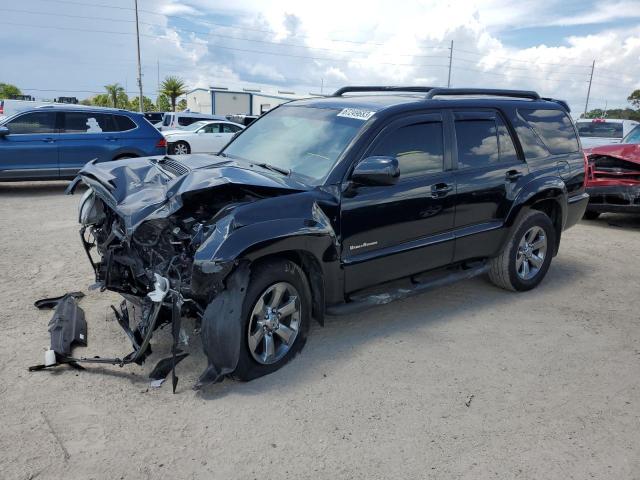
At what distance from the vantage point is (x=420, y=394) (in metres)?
3.61

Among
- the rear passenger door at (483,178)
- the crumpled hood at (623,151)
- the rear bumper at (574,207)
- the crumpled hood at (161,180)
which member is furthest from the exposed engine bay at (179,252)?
the crumpled hood at (623,151)

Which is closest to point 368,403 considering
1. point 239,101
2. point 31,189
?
point 31,189

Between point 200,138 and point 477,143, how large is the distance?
43.9 feet

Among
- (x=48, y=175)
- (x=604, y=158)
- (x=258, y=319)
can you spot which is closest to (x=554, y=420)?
(x=258, y=319)

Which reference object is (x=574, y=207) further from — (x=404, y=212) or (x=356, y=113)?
(x=356, y=113)

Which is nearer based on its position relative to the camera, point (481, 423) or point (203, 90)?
point (481, 423)

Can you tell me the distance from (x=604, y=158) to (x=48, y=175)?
10.4 metres

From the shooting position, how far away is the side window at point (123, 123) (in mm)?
11500

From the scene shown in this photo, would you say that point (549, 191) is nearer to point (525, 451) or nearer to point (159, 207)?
point (525, 451)

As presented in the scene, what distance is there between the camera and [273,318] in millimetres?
3707

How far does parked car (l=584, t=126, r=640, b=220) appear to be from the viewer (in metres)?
8.62

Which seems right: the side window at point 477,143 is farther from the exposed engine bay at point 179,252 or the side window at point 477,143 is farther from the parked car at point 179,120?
the parked car at point 179,120

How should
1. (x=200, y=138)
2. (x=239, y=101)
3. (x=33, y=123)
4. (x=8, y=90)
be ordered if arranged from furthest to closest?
(x=8, y=90) < (x=239, y=101) < (x=200, y=138) < (x=33, y=123)

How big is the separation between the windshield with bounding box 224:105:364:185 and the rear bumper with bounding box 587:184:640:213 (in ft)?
20.4
